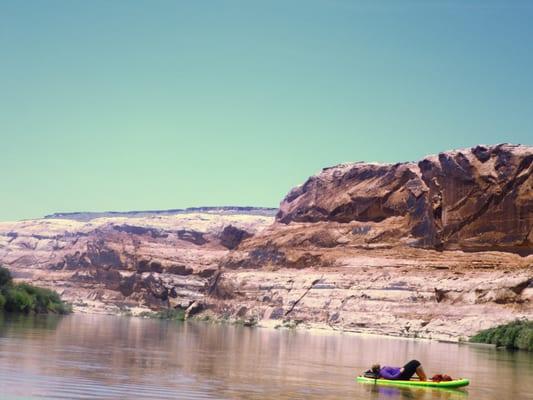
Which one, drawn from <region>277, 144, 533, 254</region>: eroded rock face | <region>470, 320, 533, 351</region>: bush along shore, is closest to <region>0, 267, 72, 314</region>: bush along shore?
<region>277, 144, 533, 254</region>: eroded rock face

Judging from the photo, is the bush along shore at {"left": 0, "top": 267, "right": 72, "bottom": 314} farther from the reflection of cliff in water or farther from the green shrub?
the reflection of cliff in water

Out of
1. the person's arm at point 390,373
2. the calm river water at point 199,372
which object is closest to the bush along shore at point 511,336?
the calm river water at point 199,372

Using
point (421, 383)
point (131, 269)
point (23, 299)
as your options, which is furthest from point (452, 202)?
point (421, 383)

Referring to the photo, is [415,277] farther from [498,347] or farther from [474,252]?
[498,347]

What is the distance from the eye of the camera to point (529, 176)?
301 feet

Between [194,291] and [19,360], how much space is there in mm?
98767

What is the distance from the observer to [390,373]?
27797mm

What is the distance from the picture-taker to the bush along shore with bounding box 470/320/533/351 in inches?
2421

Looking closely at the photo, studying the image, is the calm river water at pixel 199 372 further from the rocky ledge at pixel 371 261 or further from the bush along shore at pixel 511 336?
the rocky ledge at pixel 371 261

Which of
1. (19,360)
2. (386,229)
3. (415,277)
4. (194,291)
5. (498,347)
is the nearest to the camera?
(19,360)

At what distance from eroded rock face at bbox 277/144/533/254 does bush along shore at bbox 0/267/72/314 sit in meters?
38.0

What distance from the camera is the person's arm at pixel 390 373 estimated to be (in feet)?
90.5

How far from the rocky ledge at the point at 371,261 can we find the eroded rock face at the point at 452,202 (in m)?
0.14

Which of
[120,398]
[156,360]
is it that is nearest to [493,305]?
[156,360]
